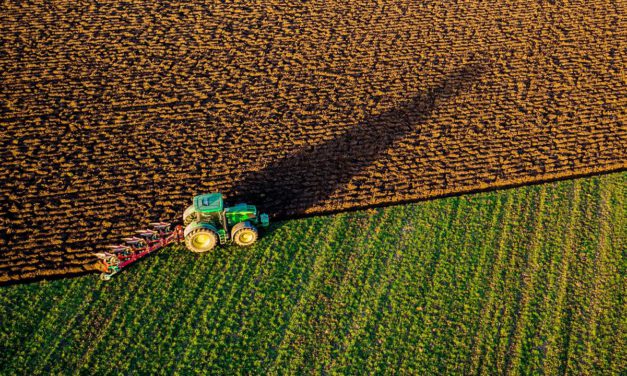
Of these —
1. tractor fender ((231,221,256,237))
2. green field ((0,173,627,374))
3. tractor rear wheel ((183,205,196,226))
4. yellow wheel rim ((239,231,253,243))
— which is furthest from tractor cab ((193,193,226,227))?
green field ((0,173,627,374))

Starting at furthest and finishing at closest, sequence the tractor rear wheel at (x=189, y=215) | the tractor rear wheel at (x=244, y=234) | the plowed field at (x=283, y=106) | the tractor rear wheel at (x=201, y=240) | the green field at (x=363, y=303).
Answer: the plowed field at (x=283, y=106)
the tractor rear wheel at (x=189, y=215)
the tractor rear wheel at (x=244, y=234)
the tractor rear wheel at (x=201, y=240)
the green field at (x=363, y=303)

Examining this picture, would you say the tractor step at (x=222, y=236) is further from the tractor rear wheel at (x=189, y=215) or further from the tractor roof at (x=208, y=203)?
the tractor rear wheel at (x=189, y=215)

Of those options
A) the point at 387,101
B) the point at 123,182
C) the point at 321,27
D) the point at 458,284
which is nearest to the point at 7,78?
the point at 123,182

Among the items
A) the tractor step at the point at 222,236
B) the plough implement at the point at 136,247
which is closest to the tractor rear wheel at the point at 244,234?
the tractor step at the point at 222,236

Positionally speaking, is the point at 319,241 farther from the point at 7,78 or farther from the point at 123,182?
the point at 7,78

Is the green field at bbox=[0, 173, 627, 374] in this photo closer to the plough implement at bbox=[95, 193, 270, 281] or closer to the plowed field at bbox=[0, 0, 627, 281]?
the plough implement at bbox=[95, 193, 270, 281]

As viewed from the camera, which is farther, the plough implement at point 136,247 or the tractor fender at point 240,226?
the tractor fender at point 240,226
